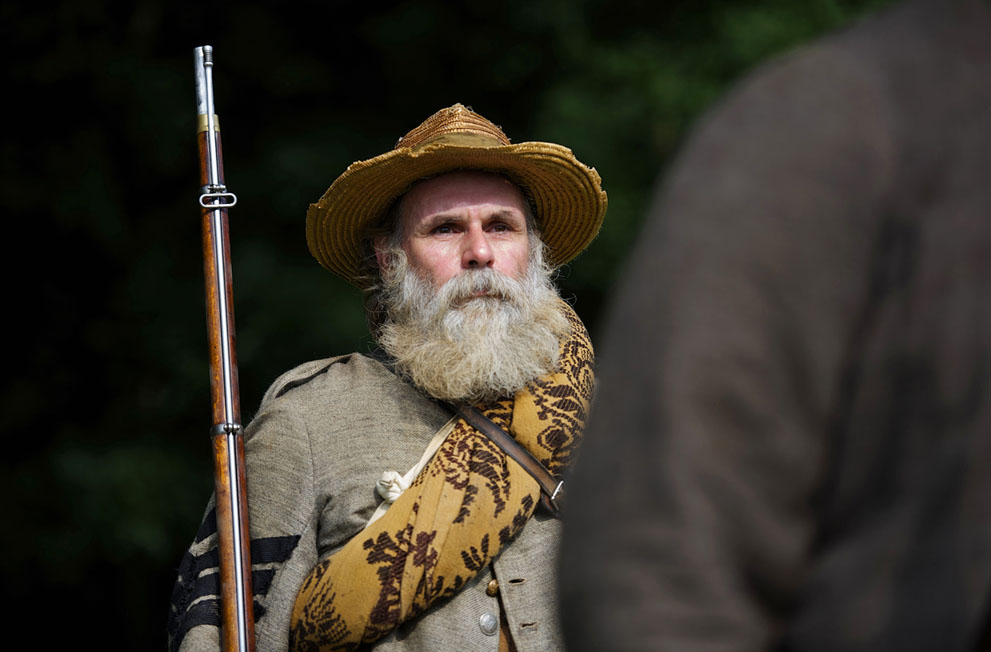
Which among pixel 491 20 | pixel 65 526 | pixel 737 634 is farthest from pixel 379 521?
pixel 491 20

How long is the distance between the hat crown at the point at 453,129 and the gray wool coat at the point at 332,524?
2.25 feet

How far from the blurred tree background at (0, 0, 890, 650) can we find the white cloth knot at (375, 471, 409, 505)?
15.6ft

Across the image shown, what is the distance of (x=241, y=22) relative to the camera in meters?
8.84

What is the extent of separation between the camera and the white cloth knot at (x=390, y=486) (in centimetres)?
306

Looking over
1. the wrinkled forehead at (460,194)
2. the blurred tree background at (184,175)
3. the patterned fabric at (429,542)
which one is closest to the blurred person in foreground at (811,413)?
the patterned fabric at (429,542)

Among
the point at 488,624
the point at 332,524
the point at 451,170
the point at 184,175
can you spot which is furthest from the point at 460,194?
the point at 184,175

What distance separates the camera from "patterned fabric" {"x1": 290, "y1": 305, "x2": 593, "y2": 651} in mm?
2910

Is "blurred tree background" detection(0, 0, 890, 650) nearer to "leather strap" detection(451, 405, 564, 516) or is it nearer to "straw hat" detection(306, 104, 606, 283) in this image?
"straw hat" detection(306, 104, 606, 283)

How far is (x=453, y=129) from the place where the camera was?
3.55 m

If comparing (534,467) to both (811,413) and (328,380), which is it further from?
(811,413)

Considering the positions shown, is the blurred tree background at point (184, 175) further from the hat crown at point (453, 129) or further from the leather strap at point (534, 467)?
the leather strap at point (534, 467)

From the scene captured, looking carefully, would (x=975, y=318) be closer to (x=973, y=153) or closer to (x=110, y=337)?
(x=973, y=153)

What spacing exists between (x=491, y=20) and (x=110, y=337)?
→ 130 inches

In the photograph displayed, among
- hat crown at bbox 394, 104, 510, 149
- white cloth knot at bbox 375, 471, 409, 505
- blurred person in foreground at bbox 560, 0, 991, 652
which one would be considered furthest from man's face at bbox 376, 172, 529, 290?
blurred person in foreground at bbox 560, 0, 991, 652
